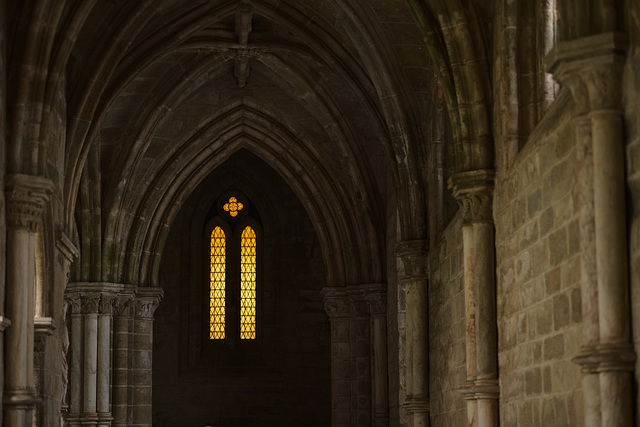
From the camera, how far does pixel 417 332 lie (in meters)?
13.3

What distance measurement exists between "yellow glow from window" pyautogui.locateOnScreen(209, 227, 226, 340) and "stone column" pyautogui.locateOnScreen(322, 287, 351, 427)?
4.89 meters

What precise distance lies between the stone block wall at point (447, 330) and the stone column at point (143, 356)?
6.51 meters

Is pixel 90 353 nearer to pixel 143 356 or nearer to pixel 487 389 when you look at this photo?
pixel 143 356

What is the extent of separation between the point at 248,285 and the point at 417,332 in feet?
33.9

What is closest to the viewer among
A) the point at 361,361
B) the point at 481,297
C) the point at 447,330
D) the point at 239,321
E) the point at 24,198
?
the point at 481,297

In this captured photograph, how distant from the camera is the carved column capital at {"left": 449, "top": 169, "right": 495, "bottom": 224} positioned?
10.0 m

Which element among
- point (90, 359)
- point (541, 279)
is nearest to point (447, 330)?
point (541, 279)

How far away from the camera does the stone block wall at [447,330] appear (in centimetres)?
1141

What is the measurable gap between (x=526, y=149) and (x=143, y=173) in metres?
9.99

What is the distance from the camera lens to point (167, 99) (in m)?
16.5

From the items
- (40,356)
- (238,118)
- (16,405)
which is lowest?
(16,405)

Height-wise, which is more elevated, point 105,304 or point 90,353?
point 105,304

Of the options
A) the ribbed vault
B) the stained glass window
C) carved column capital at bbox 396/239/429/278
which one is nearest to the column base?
the ribbed vault

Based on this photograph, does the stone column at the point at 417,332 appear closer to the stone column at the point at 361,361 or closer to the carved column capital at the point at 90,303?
the stone column at the point at 361,361
